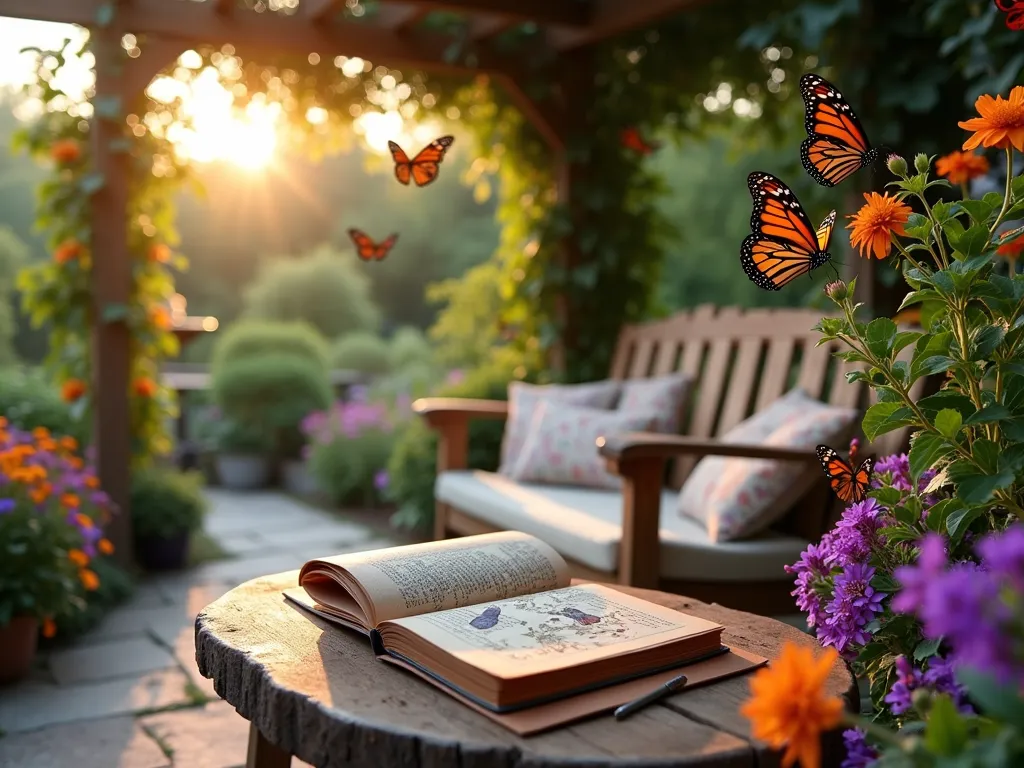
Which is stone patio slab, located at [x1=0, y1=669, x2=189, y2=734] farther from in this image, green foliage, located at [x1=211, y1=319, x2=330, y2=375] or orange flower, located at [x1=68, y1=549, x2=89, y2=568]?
green foliage, located at [x1=211, y1=319, x2=330, y2=375]

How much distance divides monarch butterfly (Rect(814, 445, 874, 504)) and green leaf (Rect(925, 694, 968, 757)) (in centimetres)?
72

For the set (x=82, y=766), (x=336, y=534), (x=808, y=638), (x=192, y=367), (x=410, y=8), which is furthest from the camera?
(x=192, y=367)

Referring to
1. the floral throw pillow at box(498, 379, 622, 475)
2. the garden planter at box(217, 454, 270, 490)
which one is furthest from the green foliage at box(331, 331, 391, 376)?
the floral throw pillow at box(498, 379, 622, 475)

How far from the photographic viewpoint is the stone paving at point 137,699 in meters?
2.24

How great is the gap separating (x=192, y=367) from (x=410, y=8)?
20.1ft

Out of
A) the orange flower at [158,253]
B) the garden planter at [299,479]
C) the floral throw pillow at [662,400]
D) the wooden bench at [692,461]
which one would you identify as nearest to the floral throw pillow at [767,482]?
the wooden bench at [692,461]

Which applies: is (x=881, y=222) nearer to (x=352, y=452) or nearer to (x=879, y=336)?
(x=879, y=336)

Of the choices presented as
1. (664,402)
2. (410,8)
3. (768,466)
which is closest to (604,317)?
A: (664,402)

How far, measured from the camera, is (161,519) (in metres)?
3.89

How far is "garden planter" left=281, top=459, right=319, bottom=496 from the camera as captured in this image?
5883 mm

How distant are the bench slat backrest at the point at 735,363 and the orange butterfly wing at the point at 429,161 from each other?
1313mm

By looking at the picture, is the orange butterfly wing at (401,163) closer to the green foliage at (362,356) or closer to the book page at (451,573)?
the book page at (451,573)

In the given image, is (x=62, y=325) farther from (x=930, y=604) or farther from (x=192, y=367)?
(x=192, y=367)

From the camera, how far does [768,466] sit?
2.48 m
